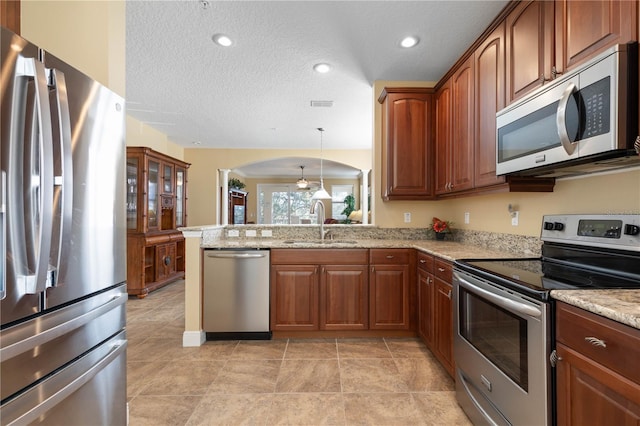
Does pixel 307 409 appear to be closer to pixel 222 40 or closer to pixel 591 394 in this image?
pixel 591 394

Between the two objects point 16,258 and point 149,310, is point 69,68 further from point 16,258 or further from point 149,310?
point 149,310

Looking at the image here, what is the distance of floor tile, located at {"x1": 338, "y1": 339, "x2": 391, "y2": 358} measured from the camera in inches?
97.8

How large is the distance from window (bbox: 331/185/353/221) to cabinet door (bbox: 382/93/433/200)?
A: 7.10m

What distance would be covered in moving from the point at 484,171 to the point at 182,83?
308 cm

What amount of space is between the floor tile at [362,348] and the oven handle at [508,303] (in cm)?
117

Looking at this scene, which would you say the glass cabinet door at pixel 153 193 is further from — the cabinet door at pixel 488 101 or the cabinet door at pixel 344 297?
the cabinet door at pixel 488 101

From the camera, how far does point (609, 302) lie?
943 mm

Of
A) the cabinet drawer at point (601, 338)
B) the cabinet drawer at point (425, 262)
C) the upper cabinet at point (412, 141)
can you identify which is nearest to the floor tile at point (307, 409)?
the cabinet drawer at point (425, 262)

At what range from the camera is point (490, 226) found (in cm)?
256

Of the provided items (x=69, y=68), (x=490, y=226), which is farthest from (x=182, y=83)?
(x=490, y=226)

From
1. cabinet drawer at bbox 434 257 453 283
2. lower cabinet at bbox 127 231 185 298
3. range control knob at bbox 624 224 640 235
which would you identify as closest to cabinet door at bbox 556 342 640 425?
range control knob at bbox 624 224 640 235

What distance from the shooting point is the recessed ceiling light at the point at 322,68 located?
2.91 metres

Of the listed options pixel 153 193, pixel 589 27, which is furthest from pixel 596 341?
pixel 153 193

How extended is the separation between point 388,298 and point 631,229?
69.0 inches
